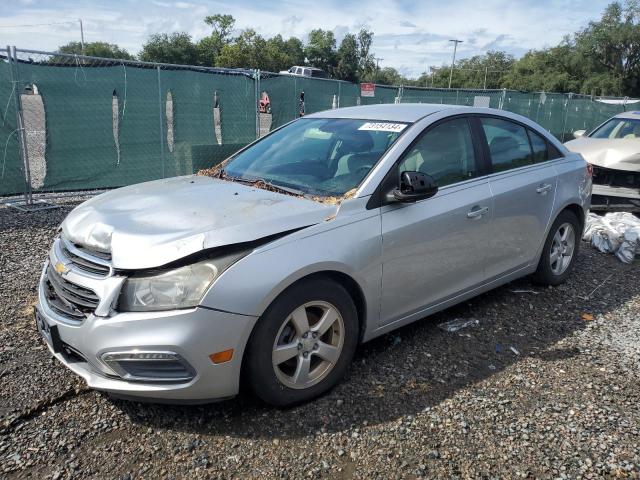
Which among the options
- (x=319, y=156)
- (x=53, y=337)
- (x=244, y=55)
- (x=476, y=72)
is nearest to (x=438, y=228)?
(x=319, y=156)

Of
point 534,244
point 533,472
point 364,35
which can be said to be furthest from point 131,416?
point 364,35

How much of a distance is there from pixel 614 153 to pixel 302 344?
6.85m

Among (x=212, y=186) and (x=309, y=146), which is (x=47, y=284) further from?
(x=309, y=146)

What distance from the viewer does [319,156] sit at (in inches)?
147

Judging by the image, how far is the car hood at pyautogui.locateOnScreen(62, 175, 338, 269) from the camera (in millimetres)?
2617

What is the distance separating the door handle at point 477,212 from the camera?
377cm

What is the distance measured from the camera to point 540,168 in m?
4.58

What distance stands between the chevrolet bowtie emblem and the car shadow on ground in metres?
0.81

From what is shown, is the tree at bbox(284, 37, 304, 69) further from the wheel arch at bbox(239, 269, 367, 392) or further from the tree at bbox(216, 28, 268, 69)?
the wheel arch at bbox(239, 269, 367, 392)

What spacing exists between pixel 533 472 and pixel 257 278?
1644 mm

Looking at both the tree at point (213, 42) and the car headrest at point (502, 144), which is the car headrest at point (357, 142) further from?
the tree at point (213, 42)

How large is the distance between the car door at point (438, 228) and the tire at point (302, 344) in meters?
0.39

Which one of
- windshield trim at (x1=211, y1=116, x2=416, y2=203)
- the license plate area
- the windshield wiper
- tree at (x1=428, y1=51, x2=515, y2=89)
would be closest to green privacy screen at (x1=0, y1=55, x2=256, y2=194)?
windshield trim at (x1=211, y1=116, x2=416, y2=203)

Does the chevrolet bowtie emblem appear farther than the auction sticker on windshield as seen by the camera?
No
